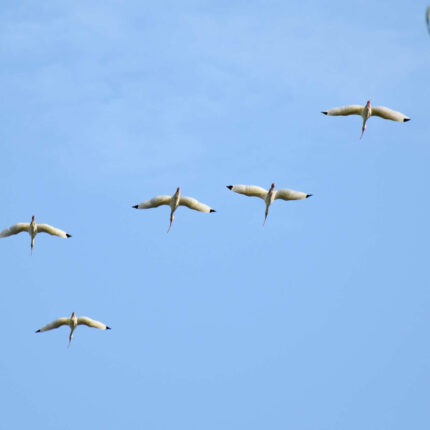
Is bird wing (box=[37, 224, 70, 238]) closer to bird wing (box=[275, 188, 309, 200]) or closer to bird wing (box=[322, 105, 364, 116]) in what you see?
bird wing (box=[275, 188, 309, 200])

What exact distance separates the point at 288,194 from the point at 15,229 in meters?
21.9

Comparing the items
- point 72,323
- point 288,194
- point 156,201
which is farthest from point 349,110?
point 72,323

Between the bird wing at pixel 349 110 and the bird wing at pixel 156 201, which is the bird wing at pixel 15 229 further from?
the bird wing at pixel 349 110

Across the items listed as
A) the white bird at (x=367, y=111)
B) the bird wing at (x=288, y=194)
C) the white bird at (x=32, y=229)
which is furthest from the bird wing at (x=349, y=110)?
the white bird at (x=32, y=229)

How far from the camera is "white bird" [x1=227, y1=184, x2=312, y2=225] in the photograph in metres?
101

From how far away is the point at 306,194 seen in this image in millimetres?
100188

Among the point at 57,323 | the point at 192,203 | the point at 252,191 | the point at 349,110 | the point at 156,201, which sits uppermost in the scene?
the point at 349,110

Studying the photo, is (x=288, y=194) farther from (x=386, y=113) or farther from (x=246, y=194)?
(x=386, y=113)

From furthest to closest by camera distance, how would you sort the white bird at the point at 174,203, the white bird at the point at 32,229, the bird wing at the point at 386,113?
1. the white bird at the point at 32,229
2. the white bird at the point at 174,203
3. the bird wing at the point at 386,113

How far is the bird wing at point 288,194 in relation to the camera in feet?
331

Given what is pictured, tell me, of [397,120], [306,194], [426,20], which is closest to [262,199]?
[306,194]

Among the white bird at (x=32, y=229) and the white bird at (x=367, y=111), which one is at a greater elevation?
the white bird at (x=367, y=111)

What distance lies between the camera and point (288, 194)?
10138 centimetres

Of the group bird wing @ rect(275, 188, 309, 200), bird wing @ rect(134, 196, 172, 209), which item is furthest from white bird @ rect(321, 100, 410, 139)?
bird wing @ rect(134, 196, 172, 209)
